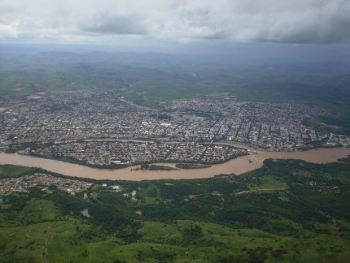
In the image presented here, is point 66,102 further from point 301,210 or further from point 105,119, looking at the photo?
point 301,210

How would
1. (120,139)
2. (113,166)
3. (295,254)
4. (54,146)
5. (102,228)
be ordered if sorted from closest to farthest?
(295,254) < (102,228) < (113,166) < (54,146) < (120,139)

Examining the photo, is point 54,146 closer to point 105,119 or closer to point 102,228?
point 105,119

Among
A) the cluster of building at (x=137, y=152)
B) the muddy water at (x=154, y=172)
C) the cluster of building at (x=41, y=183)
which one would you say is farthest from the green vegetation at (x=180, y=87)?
the cluster of building at (x=41, y=183)

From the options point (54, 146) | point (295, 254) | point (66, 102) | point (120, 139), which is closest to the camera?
point (295, 254)

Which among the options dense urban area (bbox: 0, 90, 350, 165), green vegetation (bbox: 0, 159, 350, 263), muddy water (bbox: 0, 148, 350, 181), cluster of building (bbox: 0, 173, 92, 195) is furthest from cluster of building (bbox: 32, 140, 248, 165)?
green vegetation (bbox: 0, 159, 350, 263)

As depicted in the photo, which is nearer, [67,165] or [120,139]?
[67,165]

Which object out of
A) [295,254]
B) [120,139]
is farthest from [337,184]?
[120,139]

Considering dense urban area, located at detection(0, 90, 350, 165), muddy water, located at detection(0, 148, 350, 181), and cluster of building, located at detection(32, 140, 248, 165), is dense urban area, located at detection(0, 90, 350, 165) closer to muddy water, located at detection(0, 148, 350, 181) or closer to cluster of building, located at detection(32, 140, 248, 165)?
cluster of building, located at detection(32, 140, 248, 165)
